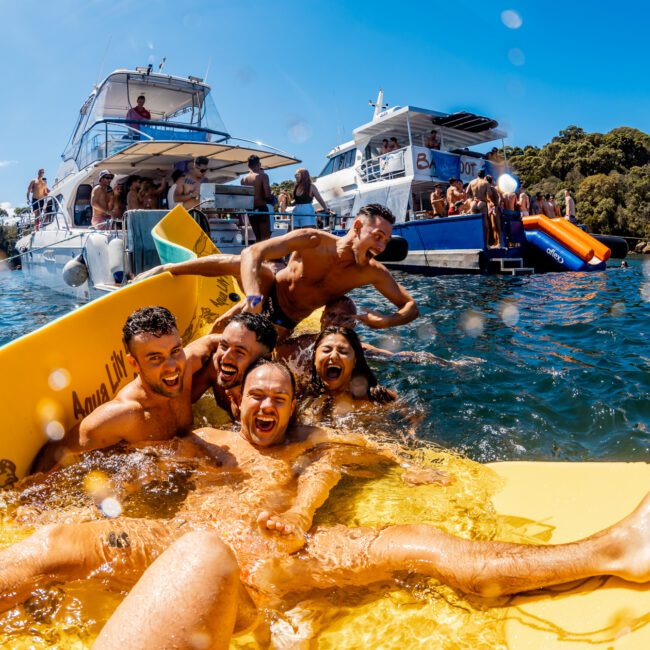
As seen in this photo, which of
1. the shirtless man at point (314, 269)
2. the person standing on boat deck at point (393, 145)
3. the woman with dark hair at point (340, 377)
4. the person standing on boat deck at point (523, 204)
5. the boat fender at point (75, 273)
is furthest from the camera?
the person standing on boat deck at point (393, 145)

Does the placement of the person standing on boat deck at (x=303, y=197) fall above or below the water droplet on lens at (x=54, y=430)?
above

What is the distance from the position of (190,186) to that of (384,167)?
8.97m

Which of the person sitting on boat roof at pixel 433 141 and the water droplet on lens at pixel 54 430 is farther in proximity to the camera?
the person sitting on boat roof at pixel 433 141

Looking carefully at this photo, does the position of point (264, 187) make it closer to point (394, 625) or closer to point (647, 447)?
point (647, 447)

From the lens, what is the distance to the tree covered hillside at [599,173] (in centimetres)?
2620

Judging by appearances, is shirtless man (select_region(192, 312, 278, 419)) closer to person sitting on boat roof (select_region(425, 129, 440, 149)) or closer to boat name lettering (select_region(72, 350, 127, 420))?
boat name lettering (select_region(72, 350, 127, 420))

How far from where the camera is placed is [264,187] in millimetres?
10070

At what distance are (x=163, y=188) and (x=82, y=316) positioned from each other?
812cm

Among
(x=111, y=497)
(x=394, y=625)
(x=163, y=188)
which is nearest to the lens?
(x=394, y=625)

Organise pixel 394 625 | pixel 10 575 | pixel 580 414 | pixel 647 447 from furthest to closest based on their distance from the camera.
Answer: pixel 580 414
pixel 647 447
pixel 394 625
pixel 10 575

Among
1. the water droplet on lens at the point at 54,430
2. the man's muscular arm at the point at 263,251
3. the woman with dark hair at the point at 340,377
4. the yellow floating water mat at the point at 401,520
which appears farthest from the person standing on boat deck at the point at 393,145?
the water droplet on lens at the point at 54,430

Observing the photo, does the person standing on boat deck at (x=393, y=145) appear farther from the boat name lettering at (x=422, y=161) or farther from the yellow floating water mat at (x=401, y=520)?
the yellow floating water mat at (x=401, y=520)

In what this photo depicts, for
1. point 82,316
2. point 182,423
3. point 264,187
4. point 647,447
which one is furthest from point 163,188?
point 647,447

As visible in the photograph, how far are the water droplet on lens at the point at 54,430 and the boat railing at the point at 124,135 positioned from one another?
8171 millimetres
